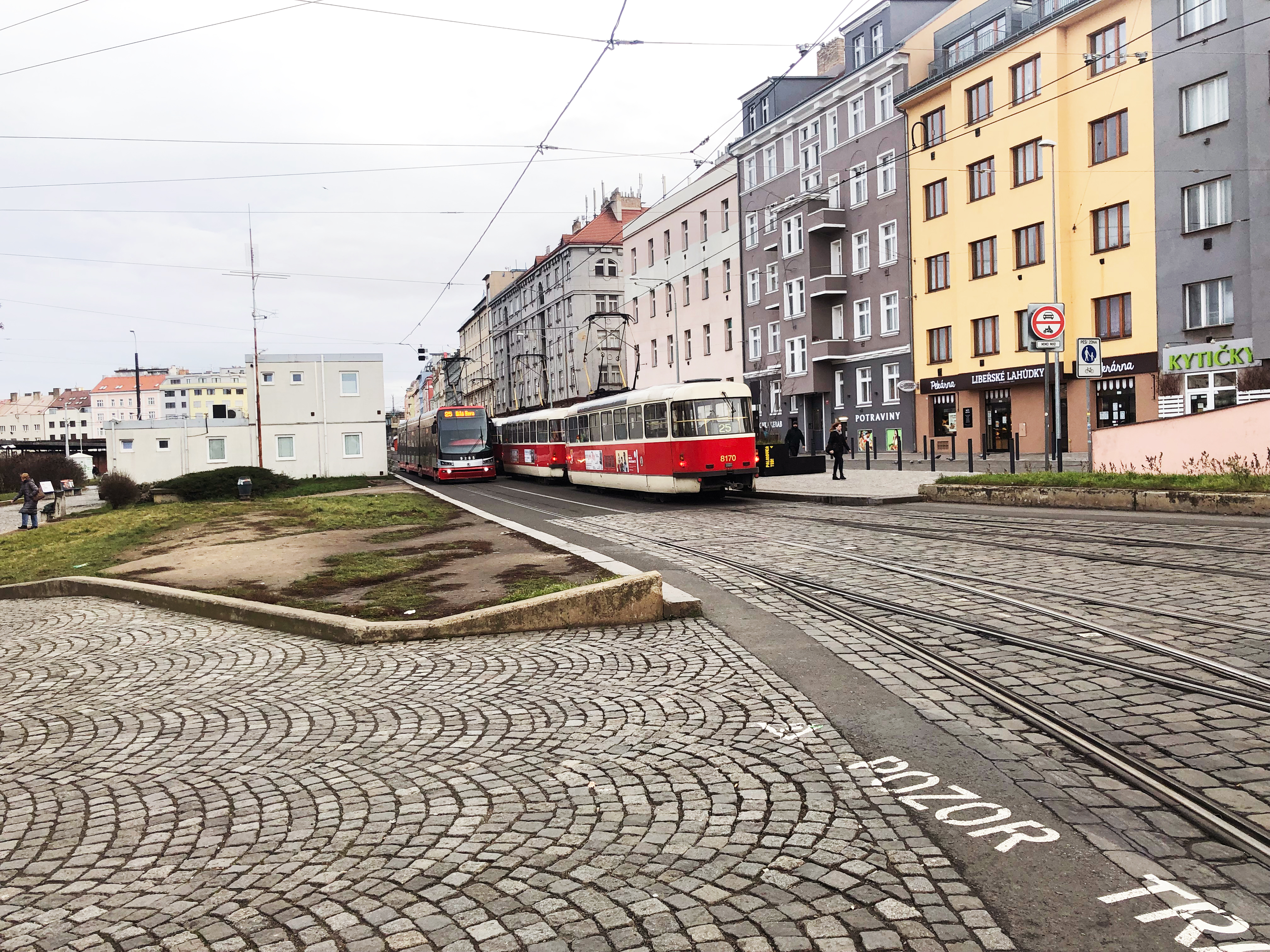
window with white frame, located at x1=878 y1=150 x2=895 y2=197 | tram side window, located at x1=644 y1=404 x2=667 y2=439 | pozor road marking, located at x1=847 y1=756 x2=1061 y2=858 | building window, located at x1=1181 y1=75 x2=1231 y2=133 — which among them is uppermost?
window with white frame, located at x1=878 y1=150 x2=895 y2=197

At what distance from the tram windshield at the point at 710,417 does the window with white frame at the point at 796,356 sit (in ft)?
89.8

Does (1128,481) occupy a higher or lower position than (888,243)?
lower

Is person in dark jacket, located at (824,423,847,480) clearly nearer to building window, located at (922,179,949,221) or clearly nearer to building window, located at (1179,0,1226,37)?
building window, located at (1179,0,1226,37)

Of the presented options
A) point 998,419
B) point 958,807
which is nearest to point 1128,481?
point 958,807

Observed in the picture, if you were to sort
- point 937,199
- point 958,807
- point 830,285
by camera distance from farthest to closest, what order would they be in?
point 830,285, point 937,199, point 958,807

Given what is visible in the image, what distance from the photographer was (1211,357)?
31.8 m

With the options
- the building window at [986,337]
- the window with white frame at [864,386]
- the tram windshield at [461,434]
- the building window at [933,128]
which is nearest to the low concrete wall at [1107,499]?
the building window at [986,337]

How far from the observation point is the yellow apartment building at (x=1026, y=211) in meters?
34.3

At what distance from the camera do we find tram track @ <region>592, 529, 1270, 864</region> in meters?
3.84

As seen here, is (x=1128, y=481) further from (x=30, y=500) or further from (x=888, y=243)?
(x=888, y=243)

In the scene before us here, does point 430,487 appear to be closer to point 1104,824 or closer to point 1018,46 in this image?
point 1018,46

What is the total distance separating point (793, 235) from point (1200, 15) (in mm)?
21781

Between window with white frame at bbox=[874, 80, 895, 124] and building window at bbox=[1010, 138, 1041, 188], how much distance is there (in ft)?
24.6

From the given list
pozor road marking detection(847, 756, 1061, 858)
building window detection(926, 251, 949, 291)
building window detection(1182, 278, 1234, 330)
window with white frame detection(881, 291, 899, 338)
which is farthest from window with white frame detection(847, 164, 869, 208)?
pozor road marking detection(847, 756, 1061, 858)
